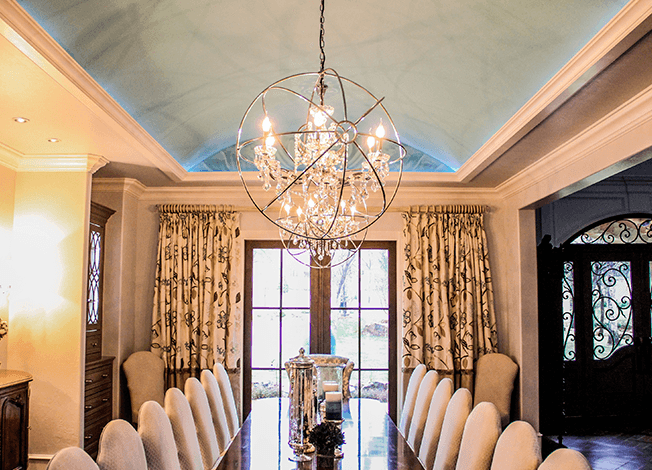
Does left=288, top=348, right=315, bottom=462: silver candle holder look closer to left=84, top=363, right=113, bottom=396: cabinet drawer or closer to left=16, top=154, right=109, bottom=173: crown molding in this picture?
→ left=84, top=363, right=113, bottom=396: cabinet drawer

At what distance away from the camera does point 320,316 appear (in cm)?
535

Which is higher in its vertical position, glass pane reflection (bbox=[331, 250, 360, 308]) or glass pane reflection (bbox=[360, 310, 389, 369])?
glass pane reflection (bbox=[331, 250, 360, 308])

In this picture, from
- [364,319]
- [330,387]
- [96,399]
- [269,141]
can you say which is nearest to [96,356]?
[96,399]

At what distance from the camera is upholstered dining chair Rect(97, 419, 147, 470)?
1905mm

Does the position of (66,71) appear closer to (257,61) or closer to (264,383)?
(257,61)

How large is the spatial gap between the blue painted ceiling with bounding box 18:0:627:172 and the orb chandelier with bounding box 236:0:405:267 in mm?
230

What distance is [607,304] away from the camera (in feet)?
19.0

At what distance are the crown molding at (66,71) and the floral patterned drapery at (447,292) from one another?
2.64 meters

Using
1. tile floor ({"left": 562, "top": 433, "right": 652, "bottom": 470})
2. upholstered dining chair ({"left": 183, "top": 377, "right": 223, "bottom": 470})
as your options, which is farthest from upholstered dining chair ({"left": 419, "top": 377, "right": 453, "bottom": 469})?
tile floor ({"left": 562, "top": 433, "right": 652, "bottom": 470})

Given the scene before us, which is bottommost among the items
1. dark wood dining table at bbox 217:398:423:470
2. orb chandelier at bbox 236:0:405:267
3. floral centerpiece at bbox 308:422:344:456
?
dark wood dining table at bbox 217:398:423:470

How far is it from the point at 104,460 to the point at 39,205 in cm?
285

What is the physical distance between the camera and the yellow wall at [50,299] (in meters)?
3.99

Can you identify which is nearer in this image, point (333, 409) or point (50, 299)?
point (333, 409)

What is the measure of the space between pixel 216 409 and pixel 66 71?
2137mm
